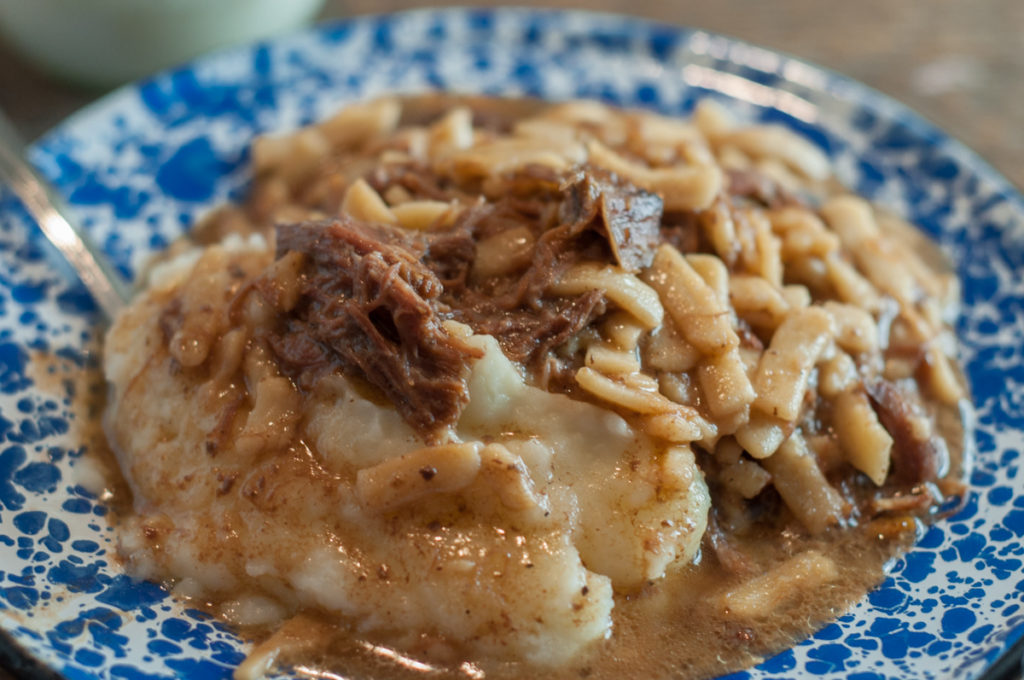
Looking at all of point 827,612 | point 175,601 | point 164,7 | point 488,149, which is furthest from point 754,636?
point 164,7

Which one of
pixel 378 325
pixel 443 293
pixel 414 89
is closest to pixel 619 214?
pixel 443 293

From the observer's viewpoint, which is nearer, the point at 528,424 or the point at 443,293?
the point at 528,424

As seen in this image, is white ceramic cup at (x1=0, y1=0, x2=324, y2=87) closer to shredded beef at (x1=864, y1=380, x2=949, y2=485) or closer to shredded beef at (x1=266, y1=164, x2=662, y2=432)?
shredded beef at (x1=266, y1=164, x2=662, y2=432)

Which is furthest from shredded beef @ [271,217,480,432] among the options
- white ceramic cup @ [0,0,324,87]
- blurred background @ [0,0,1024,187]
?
blurred background @ [0,0,1024,187]

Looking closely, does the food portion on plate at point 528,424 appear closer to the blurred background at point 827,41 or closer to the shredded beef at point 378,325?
the shredded beef at point 378,325

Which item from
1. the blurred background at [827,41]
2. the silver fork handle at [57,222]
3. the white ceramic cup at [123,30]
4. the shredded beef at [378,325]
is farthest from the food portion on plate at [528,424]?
the blurred background at [827,41]

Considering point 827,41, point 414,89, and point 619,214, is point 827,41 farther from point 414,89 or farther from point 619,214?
point 619,214

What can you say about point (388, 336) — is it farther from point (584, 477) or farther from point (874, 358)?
point (874, 358)
